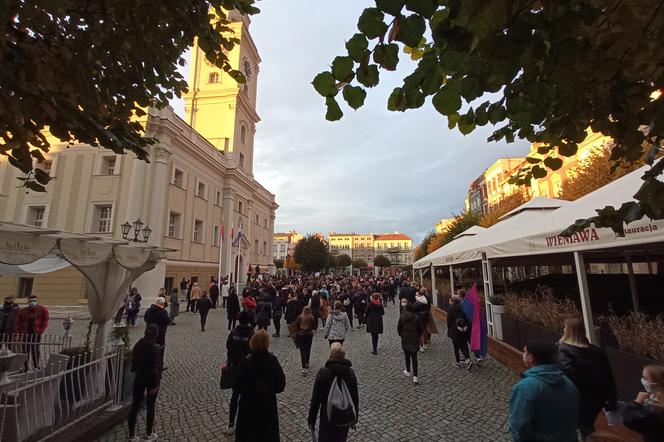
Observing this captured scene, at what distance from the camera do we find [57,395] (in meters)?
Answer: 4.48

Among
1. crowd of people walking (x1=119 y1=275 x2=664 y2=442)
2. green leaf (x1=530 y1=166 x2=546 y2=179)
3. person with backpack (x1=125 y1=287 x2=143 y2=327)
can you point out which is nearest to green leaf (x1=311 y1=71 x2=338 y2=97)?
green leaf (x1=530 y1=166 x2=546 y2=179)

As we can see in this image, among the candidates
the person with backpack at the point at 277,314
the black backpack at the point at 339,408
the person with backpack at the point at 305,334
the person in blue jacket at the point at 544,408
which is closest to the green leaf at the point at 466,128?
the person in blue jacket at the point at 544,408

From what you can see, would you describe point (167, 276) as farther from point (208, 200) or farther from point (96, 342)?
point (96, 342)

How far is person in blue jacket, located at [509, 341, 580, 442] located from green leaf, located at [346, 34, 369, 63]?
9.40 feet

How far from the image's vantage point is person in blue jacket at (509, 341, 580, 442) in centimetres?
263

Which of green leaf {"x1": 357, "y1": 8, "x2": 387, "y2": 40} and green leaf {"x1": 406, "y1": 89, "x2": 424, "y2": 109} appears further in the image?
green leaf {"x1": 406, "y1": 89, "x2": 424, "y2": 109}

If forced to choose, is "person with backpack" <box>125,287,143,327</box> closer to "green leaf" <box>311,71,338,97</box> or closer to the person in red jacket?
the person in red jacket

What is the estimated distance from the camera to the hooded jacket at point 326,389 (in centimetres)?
369

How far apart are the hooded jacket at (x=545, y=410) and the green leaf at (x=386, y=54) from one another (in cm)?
277

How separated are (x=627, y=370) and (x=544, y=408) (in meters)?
2.56

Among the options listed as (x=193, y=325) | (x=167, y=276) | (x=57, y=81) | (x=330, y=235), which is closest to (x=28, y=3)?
(x=57, y=81)

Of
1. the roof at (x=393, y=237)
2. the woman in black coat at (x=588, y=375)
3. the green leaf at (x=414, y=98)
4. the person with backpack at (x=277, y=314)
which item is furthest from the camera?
the roof at (x=393, y=237)

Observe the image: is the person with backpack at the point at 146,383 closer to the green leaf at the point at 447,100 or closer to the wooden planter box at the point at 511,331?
the green leaf at the point at 447,100

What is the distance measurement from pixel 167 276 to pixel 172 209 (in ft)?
16.7
